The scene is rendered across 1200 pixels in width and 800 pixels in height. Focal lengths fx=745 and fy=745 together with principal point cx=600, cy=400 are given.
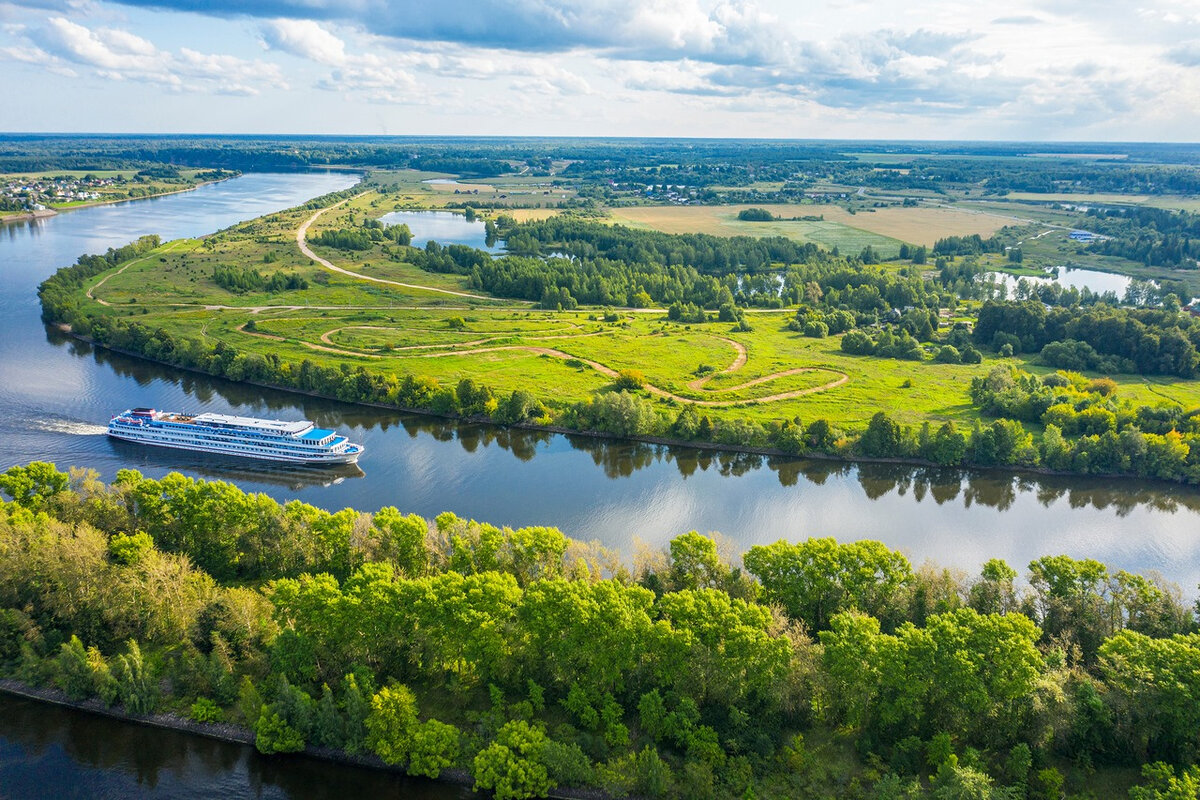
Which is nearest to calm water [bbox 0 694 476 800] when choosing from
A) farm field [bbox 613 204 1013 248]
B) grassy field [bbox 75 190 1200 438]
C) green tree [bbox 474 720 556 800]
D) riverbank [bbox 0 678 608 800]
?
riverbank [bbox 0 678 608 800]

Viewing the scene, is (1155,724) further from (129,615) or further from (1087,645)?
(129,615)

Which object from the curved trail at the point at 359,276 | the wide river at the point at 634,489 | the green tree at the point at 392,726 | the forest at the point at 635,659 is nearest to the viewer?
the forest at the point at 635,659

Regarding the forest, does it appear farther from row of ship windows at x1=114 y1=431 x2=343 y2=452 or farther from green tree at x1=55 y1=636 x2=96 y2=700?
row of ship windows at x1=114 y1=431 x2=343 y2=452

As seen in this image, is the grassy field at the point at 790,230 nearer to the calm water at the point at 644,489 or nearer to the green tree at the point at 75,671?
the calm water at the point at 644,489

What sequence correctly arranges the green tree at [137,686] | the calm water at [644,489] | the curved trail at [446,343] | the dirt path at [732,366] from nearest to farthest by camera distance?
the green tree at [137,686], the calm water at [644,489], the dirt path at [732,366], the curved trail at [446,343]

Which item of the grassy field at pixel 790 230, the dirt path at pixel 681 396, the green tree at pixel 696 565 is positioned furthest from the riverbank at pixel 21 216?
the green tree at pixel 696 565

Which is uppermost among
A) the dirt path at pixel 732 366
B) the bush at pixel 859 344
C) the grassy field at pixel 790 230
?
the grassy field at pixel 790 230

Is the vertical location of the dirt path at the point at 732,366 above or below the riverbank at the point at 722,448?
above
